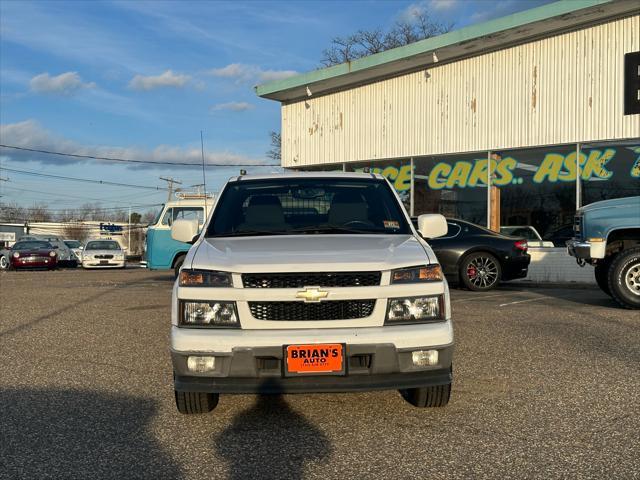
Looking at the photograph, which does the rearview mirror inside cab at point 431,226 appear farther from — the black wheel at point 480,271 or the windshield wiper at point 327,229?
the black wheel at point 480,271

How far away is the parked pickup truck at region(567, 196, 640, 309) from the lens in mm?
9859

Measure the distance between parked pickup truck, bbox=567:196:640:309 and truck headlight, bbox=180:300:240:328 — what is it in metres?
7.24

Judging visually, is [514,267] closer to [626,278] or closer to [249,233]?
[626,278]

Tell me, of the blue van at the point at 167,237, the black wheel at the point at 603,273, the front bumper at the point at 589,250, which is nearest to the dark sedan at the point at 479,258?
the black wheel at the point at 603,273

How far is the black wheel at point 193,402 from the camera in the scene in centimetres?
459

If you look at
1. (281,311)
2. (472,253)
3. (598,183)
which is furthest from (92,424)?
(598,183)

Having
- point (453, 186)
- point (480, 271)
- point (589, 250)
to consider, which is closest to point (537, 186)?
point (453, 186)

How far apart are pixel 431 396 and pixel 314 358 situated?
111cm

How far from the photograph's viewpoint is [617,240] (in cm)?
1026

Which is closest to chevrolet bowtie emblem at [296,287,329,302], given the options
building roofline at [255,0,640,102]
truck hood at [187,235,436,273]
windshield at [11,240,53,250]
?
truck hood at [187,235,436,273]

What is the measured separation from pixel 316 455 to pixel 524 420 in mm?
1523

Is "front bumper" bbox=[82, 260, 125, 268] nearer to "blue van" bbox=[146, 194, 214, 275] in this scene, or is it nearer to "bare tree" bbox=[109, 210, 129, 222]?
"blue van" bbox=[146, 194, 214, 275]

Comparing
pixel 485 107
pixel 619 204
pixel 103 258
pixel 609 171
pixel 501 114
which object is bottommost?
pixel 103 258

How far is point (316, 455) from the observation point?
3.89 meters
